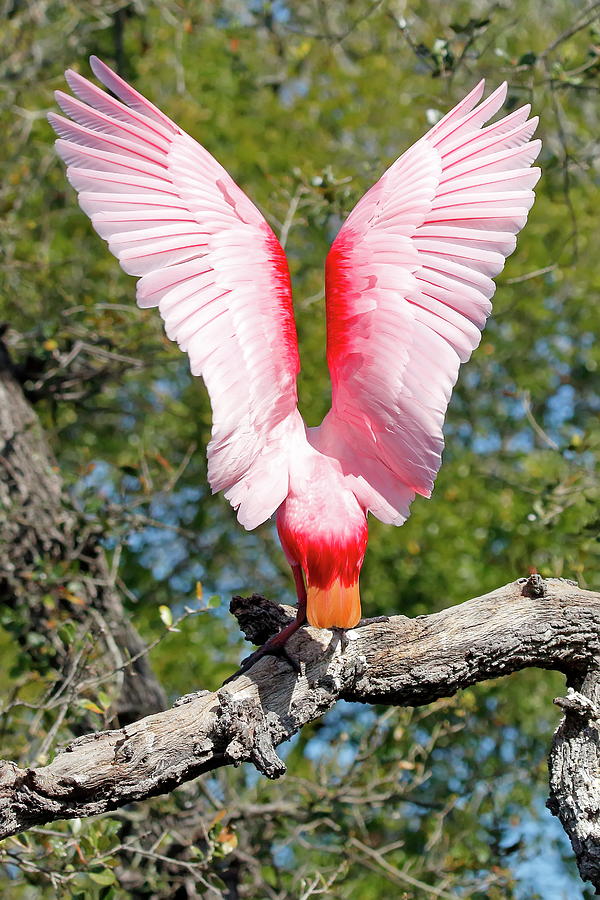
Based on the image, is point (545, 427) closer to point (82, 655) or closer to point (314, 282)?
point (314, 282)

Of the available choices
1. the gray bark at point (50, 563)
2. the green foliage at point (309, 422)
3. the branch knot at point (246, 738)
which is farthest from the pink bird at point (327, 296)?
the gray bark at point (50, 563)

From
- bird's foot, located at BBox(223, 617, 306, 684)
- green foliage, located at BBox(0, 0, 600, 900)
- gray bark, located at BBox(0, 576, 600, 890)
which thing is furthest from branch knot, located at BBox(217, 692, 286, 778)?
green foliage, located at BBox(0, 0, 600, 900)

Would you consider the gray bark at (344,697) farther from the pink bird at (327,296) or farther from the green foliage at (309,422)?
the green foliage at (309,422)

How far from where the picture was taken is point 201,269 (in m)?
2.86

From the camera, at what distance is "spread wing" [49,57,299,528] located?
9.12 feet

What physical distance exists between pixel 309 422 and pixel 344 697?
4.26 metres

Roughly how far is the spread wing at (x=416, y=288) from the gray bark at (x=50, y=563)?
5.27 ft

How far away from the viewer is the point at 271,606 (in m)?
3.02

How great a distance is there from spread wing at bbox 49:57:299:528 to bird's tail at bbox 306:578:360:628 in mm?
226

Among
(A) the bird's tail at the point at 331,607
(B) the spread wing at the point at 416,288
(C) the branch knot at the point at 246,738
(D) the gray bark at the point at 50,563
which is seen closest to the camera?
(C) the branch knot at the point at 246,738

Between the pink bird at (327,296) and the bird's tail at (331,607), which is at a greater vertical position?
the pink bird at (327,296)

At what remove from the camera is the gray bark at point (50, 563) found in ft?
13.9

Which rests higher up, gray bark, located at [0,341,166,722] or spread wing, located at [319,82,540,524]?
spread wing, located at [319,82,540,524]

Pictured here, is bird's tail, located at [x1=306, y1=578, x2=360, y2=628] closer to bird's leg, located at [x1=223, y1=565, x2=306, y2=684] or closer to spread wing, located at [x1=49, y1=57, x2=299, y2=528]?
bird's leg, located at [x1=223, y1=565, x2=306, y2=684]
